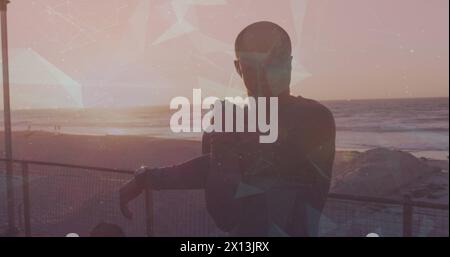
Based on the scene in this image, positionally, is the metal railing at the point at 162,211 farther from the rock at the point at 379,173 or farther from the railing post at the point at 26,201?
the rock at the point at 379,173

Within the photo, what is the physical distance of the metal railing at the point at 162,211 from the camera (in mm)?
3838

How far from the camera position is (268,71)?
127 cm

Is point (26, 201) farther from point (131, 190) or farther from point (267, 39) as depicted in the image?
point (267, 39)

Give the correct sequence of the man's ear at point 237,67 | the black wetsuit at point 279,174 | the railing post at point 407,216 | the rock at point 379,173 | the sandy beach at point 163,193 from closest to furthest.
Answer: the black wetsuit at point 279,174, the man's ear at point 237,67, the railing post at point 407,216, the sandy beach at point 163,193, the rock at point 379,173

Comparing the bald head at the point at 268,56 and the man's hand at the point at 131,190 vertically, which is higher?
Result: the bald head at the point at 268,56

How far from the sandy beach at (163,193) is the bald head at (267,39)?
10.1 ft

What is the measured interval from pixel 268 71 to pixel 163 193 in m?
6.27

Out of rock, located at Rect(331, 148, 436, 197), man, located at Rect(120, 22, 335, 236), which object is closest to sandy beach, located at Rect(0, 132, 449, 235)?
rock, located at Rect(331, 148, 436, 197)

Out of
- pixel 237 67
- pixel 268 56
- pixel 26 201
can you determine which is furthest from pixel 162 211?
pixel 268 56

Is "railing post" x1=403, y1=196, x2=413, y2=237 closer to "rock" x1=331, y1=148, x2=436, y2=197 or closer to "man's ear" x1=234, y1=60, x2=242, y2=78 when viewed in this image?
"man's ear" x1=234, y1=60, x2=242, y2=78

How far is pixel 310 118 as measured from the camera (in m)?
1.22

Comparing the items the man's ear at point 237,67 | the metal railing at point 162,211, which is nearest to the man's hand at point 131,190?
the man's ear at point 237,67

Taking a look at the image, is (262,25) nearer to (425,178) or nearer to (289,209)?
(289,209)

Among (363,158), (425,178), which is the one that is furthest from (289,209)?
(363,158)
